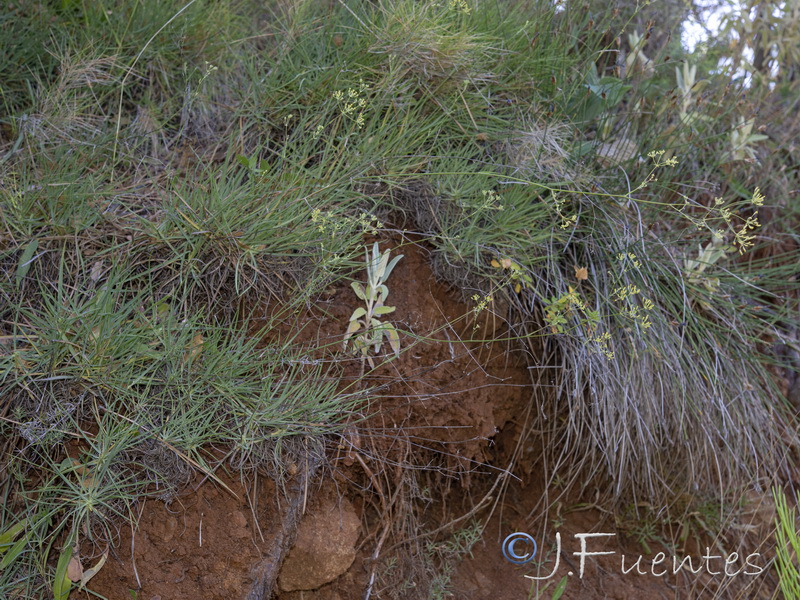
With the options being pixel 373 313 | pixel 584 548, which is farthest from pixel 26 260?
pixel 584 548

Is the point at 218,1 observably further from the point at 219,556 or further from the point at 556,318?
the point at 219,556

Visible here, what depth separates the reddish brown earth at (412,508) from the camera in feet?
5.58

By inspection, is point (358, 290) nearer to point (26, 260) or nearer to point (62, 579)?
point (26, 260)

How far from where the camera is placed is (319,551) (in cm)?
180

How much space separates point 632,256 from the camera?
6.95ft

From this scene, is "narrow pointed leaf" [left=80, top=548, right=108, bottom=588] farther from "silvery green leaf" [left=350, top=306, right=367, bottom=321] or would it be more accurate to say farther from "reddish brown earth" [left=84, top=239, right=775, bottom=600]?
"silvery green leaf" [left=350, top=306, right=367, bottom=321]

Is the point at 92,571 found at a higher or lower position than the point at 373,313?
lower

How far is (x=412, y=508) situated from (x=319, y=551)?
1.11ft

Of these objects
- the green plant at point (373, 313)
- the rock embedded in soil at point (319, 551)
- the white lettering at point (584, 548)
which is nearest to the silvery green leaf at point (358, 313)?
the green plant at point (373, 313)

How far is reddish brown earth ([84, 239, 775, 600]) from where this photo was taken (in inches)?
66.9

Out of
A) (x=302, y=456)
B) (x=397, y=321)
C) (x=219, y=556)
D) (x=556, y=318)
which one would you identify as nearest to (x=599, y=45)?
(x=556, y=318)

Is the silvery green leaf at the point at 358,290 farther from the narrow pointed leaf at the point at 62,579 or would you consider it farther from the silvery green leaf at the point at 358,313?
the narrow pointed leaf at the point at 62,579

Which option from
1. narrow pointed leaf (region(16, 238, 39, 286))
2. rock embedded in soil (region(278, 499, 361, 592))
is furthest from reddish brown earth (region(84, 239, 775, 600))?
narrow pointed leaf (region(16, 238, 39, 286))

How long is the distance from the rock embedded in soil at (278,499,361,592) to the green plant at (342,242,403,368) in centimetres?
43
